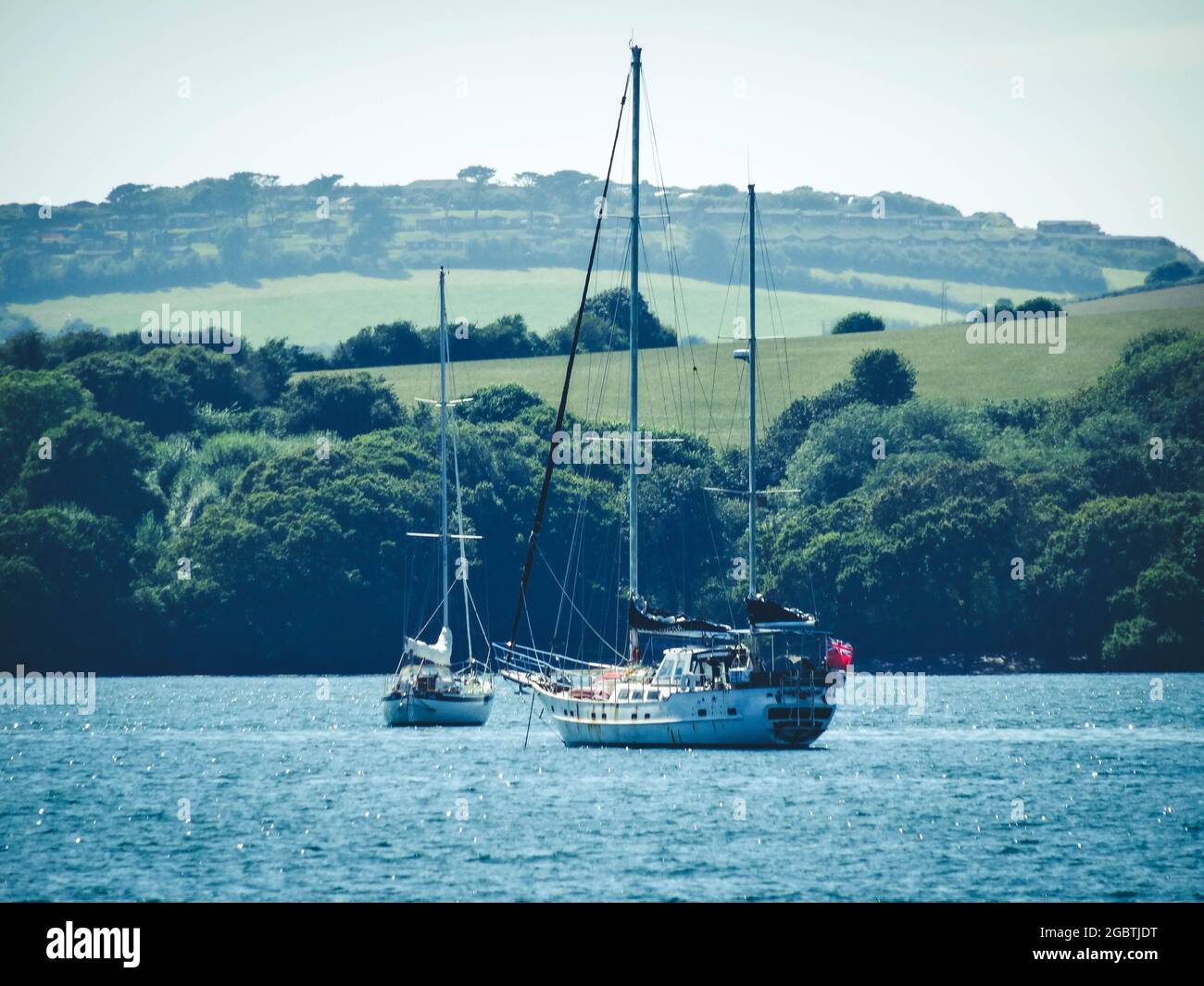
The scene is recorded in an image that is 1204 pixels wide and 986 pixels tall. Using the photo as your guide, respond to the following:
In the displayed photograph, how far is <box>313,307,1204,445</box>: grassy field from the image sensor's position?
165 m

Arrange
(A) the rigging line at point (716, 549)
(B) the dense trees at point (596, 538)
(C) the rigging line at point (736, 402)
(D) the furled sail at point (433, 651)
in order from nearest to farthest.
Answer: (D) the furled sail at point (433, 651) < (B) the dense trees at point (596, 538) < (A) the rigging line at point (716, 549) < (C) the rigging line at point (736, 402)

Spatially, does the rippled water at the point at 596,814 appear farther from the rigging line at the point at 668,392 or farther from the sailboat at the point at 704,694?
the rigging line at the point at 668,392

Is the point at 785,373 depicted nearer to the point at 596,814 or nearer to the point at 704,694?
the point at 704,694

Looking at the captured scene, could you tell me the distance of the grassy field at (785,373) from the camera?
16538 centimetres

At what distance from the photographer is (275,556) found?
424ft

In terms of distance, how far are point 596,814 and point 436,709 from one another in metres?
31.0

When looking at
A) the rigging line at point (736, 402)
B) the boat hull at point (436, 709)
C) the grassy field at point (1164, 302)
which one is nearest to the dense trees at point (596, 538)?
the rigging line at point (736, 402)

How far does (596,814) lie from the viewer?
1827 inches

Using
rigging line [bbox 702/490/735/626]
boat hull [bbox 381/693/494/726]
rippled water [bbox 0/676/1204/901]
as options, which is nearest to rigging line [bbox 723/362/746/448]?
rigging line [bbox 702/490/735/626]

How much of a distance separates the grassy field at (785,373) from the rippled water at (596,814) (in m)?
87.1

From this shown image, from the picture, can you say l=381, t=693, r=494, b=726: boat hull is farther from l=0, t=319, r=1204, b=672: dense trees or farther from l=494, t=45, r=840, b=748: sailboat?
l=0, t=319, r=1204, b=672: dense trees

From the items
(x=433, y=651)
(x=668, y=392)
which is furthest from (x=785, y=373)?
(x=433, y=651)
